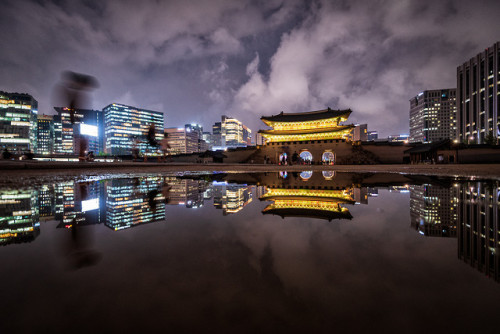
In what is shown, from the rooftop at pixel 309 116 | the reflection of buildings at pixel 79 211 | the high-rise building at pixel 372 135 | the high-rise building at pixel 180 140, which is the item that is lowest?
the reflection of buildings at pixel 79 211

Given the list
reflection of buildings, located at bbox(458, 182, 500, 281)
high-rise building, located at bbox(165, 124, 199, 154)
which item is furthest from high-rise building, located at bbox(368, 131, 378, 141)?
reflection of buildings, located at bbox(458, 182, 500, 281)

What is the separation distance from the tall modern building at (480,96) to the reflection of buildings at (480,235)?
242ft

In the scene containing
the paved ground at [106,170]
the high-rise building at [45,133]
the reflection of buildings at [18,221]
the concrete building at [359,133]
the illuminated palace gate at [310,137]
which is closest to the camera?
the reflection of buildings at [18,221]

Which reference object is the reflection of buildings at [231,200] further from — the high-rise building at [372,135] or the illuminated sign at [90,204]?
the high-rise building at [372,135]

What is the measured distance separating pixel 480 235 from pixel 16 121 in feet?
293

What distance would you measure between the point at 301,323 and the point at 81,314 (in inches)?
27.0

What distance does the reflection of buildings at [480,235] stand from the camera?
107cm

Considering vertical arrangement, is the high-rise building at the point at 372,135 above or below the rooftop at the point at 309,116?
above

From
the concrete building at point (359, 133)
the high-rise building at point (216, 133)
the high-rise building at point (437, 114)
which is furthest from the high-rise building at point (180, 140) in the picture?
the high-rise building at point (437, 114)

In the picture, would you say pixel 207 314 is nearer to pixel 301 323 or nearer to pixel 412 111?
pixel 301 323

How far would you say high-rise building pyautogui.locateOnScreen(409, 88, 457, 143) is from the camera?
94.4 meters

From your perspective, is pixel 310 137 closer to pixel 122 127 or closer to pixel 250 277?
pixel 250 277

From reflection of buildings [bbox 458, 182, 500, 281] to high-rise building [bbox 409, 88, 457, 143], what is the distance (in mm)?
119317

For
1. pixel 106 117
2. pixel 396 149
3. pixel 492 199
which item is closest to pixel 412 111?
pixel 396 149
